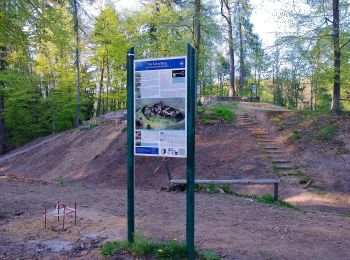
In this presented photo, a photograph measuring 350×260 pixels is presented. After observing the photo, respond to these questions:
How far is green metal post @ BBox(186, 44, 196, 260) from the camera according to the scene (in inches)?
169

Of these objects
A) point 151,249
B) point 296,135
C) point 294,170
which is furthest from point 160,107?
point 296,135

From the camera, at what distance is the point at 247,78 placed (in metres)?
52.7

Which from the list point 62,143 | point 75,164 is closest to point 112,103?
point 62,143

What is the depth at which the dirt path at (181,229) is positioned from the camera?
15.9 ft

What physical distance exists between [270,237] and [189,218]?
1697 mm

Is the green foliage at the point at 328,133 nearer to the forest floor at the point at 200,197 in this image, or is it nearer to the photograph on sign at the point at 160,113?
the forest floor at the point at 200,197

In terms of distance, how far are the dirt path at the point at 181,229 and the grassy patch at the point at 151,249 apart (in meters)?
0.20

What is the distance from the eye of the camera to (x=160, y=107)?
15.3 feet

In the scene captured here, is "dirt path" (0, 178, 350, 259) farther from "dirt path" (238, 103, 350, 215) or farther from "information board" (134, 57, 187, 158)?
"dirt path" (238, 103, 350, 215)

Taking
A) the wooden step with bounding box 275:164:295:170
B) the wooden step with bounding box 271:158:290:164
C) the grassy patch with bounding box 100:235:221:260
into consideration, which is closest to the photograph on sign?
the grassy patch with bounding box 100:235:221:260

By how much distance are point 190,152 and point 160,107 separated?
72 cm

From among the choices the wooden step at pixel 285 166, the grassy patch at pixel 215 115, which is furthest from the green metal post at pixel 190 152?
the grassy patch at pixel 215 115

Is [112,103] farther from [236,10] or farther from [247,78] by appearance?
[247,78]

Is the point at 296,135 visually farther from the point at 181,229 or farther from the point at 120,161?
the point at 181,229
